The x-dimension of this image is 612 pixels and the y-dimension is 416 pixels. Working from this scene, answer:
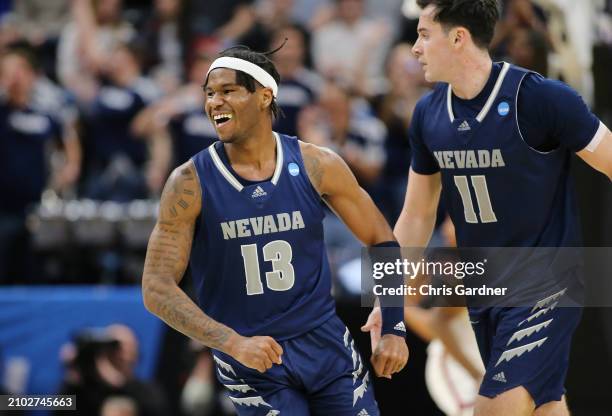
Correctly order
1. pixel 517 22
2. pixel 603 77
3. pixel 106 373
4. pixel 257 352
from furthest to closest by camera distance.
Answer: pixel 517 22
pixel 106 373
pixel 603 77
pixel 257 352

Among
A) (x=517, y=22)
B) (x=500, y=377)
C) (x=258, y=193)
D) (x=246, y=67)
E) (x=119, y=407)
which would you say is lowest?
(x=119, y=407)

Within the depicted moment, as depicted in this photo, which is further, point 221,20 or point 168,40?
point 221,20

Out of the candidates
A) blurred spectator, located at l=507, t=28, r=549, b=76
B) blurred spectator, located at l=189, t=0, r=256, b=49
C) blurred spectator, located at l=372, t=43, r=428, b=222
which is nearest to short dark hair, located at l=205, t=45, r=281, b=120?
blurred spectator, located at l=507, t=28, r=549, b=76

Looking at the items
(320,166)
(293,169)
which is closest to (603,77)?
(320,166)

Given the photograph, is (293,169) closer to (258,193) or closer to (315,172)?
(315,172)

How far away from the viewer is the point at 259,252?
5.61m

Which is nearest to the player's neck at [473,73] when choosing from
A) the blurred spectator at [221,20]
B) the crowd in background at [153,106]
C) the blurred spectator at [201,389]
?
the crowd in background at [153,106]

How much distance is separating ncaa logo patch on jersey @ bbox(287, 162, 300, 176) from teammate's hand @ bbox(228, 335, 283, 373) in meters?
0.91

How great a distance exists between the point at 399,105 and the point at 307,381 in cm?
623

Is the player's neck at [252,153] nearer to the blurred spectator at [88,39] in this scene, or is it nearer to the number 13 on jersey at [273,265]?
the number 13 on jersey at [273,265]

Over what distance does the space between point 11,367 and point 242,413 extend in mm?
4527

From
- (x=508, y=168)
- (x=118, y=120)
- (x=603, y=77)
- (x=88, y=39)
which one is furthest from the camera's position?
(x=88, y=39)

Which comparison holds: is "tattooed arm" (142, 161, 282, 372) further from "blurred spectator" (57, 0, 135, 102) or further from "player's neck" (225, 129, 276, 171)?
"blurred spectator" (57, 0, 135, 102)

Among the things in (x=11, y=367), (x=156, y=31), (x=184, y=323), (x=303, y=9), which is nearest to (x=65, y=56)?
(x=156, y=31)
